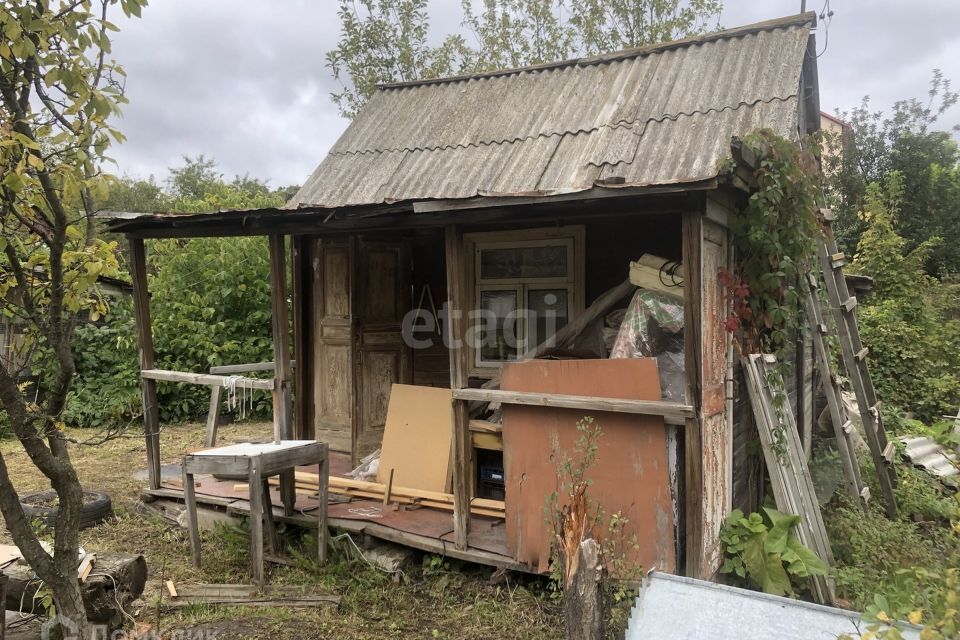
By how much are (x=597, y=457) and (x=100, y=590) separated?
326 cm

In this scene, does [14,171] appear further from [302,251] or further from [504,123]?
[504,123]

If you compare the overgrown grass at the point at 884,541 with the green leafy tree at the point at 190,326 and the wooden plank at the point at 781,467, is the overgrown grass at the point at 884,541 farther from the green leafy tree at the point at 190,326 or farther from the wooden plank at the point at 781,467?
the green leafy tree at the point at 190,326

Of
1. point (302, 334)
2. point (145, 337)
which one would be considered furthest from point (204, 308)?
point (145, 337)

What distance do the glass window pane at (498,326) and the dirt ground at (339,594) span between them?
2.20 metres

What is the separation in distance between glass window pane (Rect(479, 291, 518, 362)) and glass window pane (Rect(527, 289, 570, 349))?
0.18 metres

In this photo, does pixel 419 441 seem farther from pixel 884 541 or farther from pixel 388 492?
pixel 884 541

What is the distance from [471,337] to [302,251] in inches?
90.0

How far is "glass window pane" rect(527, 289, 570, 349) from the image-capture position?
5965 mm

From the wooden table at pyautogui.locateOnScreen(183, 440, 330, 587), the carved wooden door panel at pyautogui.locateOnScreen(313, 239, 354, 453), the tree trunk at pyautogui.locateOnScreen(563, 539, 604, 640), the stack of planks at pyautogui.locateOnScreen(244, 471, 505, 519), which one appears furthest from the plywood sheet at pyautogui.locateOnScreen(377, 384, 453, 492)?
the tree trunk at pyautogui.locateOnScreen(563, 539, 604, 640)

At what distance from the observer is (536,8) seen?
17375 mm

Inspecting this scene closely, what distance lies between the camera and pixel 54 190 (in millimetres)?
2535

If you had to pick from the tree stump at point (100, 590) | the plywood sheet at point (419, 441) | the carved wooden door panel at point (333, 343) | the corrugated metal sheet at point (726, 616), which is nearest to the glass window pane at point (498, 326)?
the plywood sheet at point (419, 441)

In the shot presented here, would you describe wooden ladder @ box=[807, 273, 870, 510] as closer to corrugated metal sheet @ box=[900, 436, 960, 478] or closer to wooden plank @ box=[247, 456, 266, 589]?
corrugated metal sheet @ box=[900, 436, 960, 478]

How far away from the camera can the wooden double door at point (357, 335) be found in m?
6.66
